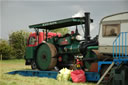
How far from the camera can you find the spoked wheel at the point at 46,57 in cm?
1356

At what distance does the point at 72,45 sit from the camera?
13.0 metres

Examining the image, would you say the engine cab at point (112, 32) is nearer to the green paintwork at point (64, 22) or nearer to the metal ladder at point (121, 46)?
the metal ladder at point (121, 46)

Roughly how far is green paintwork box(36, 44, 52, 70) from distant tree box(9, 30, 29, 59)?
29.7 meters

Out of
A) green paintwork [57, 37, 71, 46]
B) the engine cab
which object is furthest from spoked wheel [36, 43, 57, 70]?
the engine cab

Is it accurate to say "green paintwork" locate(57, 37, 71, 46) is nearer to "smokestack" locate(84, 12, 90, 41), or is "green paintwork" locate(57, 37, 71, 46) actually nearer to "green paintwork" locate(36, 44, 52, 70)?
"green paintwork" locate(36, 44, 52, 70)

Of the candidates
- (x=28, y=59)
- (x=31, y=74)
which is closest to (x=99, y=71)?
(x=31, y=74)

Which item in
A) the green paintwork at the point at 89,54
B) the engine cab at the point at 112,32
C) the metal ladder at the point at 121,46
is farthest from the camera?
the green paintwork at the point at 89,54

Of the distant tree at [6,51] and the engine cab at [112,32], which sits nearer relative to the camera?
the engine cab at [112,32]

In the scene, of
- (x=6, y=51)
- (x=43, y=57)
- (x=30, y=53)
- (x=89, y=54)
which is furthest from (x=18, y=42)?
(x=89, y=54)

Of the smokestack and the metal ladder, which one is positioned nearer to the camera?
the metal ladder

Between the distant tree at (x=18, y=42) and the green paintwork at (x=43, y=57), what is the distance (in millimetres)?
29672

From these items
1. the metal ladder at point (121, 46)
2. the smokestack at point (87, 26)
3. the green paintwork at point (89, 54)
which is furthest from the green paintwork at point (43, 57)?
the metal ladder at point (121, 46)

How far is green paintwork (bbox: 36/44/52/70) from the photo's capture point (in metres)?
13.8

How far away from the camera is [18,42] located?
4666cm
